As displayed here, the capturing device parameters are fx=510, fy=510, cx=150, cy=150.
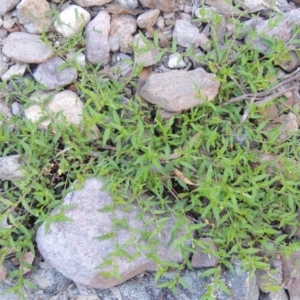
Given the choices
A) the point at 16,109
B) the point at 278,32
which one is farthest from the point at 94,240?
the point at 278,32

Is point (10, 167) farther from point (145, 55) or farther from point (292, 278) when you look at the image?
point (292, 278)

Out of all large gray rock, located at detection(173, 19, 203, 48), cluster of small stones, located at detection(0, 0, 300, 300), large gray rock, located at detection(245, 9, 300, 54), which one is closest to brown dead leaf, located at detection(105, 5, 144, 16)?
cluster of small stones, located at detection(0, 0, 300, 300)

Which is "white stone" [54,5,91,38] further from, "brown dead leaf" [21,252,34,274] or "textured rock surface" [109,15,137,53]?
"brown dead leaf" [21,252,34,274]

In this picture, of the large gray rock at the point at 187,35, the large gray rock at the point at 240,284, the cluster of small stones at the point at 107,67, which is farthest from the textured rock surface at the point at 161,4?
the large gray rock at the point at 240,284

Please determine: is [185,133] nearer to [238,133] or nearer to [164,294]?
[238,133]

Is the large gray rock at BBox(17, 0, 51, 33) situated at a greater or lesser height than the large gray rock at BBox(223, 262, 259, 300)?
greater

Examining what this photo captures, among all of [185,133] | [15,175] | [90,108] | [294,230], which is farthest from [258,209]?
[15,175]

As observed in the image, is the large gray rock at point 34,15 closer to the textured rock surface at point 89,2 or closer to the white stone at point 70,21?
the white stone at point 70,21
